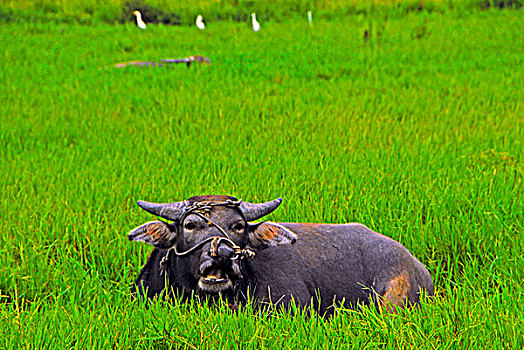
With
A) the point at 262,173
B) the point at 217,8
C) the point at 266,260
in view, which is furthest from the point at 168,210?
the point at 217,8

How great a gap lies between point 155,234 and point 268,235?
1.68 feet

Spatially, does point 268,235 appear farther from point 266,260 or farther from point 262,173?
point 262,173

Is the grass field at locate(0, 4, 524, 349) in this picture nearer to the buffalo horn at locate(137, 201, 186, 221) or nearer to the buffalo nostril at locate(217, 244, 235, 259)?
the buffalo nostril at locate(217, 244, 235, 259)

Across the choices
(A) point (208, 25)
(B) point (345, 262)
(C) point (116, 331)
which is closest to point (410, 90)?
(B) point (345, 262)

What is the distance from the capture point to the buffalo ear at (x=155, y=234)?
8.11 feet

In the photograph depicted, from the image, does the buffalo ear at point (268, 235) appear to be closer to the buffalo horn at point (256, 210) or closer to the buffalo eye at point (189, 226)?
the buffalo horn at point (256, 210)

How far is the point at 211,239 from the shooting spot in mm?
2328

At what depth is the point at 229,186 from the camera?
4.27 metres

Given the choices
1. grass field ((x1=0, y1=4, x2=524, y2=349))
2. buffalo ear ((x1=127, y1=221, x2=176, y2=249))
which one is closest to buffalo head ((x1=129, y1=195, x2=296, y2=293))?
buffalo ear ((x1=127, y1=221, x2=176, y2=249))

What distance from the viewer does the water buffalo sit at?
2.37 metres

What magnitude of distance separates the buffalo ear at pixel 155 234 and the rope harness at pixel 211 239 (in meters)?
0.05

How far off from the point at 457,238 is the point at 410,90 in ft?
18.2

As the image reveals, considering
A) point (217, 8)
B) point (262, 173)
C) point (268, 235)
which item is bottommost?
point (262, 173)

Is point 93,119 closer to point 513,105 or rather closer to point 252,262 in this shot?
point 252,262
